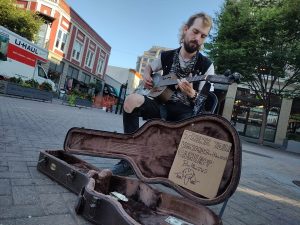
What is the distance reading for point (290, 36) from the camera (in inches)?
740

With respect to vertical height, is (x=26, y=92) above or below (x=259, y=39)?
below

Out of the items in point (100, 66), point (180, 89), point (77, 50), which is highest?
point (77, 50)

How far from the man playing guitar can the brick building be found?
28.0 meters

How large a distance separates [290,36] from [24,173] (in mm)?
19420

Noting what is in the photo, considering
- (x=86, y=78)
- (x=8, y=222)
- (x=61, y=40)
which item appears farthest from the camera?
(x=86, y=78)

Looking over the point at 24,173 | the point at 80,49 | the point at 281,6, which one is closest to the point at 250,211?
the point at 24,173

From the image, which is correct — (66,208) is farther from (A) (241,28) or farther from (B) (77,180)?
(A) (241,28)

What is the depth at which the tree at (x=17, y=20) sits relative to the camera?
995 inches

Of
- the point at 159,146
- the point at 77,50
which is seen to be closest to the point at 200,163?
the point at 159,146

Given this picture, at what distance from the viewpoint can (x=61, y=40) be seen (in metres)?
31.4

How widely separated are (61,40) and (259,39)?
20.6m

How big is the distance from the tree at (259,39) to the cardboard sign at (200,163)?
1671 cm

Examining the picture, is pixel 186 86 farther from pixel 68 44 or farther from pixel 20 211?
pixel 68 44

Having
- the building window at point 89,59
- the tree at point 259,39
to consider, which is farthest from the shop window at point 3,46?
the building window at point 89,59
